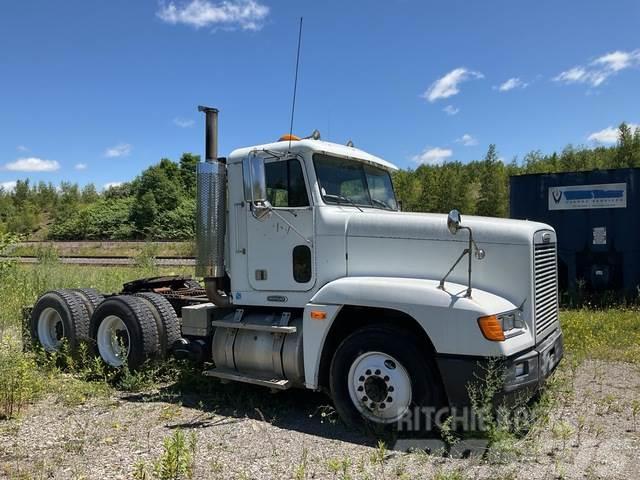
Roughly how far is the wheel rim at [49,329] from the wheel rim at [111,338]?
44.6 inches

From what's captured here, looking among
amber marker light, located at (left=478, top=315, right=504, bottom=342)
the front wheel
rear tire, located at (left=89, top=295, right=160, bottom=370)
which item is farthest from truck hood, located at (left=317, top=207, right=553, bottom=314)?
rear tire, located at (left=89, top=295, right=160, bottom=370)

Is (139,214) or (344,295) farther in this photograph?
(139,214)

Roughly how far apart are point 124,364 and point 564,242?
9.63 m

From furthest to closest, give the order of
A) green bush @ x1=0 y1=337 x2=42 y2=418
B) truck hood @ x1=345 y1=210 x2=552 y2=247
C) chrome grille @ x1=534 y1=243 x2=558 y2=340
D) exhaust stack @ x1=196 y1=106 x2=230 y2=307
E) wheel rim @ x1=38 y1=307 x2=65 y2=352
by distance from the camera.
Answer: wheel rim @ x1=38 y1=307 x2=65 y2=352, exhaust stack @ x1=196 y1=106 x2=230 y2=307, green bush @ x1=0 y1=337 x2=42 y2=418, chrome grille @ x1=534 y1=243 x2=558 y2=340, truck hood @ x1=345 y1=210 x2=552 y2=247

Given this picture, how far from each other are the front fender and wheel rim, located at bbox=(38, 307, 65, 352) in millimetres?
4350

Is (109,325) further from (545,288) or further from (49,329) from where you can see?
(545,288)

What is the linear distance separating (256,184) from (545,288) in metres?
2.92

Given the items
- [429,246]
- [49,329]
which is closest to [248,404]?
[429,246]

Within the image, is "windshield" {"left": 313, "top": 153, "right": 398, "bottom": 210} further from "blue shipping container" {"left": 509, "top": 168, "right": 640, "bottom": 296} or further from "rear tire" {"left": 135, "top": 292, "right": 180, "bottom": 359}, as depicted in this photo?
"blue shipping container" {"left": 509, "top": 168, "right": 640, "bottom": 296}

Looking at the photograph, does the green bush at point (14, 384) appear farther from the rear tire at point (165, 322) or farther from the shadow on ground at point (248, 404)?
the rear tire at point (165, 322)

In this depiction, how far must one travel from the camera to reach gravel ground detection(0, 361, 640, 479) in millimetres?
4160

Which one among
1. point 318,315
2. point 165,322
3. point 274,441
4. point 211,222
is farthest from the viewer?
point 165,322

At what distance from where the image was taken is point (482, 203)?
4194 cm

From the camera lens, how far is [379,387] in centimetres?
494
